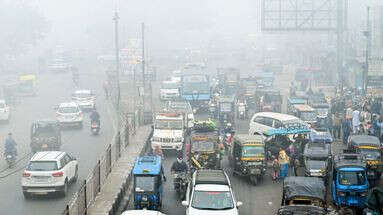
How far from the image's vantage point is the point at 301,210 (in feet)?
65.7

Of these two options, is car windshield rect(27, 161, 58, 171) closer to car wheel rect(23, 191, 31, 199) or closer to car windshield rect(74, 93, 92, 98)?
car wheel rect(23, 191, 31, 199)

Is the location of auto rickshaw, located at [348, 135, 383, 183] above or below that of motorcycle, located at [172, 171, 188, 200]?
above

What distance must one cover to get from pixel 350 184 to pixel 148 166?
6.76 meters

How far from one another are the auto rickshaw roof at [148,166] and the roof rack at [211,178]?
145cm

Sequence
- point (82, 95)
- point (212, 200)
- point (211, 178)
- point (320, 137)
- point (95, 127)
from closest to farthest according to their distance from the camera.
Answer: point (212, 200) → point (211, 178) → point (320, 137) → point (95, 127) → point (82, 95)

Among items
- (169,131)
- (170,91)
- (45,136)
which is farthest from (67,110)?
(170,91)

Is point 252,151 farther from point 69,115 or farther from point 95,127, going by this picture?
point 69,115

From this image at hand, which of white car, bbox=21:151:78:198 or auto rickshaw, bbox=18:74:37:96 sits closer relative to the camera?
white car, bbox=21:151:78:198

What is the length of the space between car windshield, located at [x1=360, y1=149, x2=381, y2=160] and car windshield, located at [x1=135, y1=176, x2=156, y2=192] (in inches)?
362

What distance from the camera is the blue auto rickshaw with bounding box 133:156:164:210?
76.4 ft

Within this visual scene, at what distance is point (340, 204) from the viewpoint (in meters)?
23.8

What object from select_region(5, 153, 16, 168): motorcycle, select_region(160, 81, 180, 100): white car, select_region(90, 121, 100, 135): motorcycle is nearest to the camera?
select_region(5, 153, 16, 168): motorcycle

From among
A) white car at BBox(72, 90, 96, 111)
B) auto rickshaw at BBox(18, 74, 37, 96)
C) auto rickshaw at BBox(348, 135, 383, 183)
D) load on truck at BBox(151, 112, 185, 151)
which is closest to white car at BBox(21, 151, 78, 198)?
load on truck at BBox(151, 112, 185, 151)

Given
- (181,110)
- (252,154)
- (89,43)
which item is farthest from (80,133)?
(89,43)
